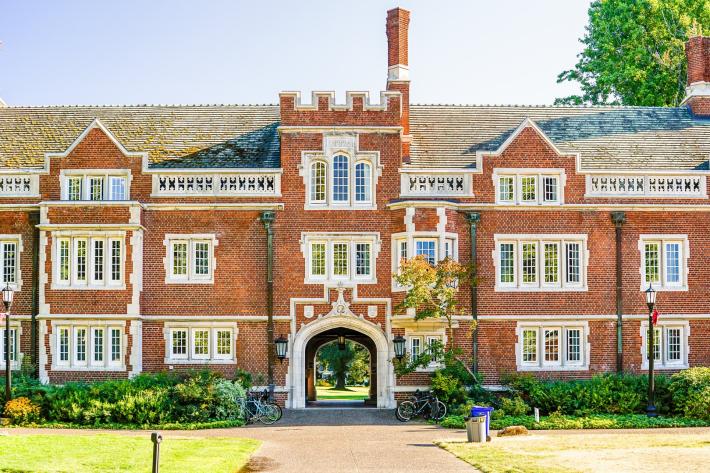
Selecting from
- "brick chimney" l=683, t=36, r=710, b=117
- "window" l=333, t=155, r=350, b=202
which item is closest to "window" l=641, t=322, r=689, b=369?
"brick chimney" l=683, t=36, r=710, b=117

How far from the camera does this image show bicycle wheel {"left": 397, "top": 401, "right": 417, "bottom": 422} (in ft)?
103

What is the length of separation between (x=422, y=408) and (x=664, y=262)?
1014 centimetres

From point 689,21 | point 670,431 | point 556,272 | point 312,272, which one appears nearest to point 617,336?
point 556,272

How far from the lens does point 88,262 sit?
33.9 m

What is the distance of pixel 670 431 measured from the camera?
28.1 m

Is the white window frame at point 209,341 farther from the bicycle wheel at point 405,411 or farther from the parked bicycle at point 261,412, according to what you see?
the bicycle wheel at point 405,411

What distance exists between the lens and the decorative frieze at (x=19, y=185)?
3497 centimetres

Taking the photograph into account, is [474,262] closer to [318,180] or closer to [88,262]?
[318,180]

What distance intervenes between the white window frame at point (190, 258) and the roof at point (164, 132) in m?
2.55

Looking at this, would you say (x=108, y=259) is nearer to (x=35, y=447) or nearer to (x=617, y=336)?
(x=35, y=447)

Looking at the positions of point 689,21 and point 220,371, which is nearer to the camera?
point 220,371

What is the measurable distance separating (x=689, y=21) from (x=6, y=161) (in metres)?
30.6

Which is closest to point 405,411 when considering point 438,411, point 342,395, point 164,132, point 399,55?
point 438,411

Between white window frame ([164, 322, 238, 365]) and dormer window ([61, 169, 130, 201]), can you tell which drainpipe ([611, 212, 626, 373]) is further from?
dormer window ([61, 169, 130, 201])
